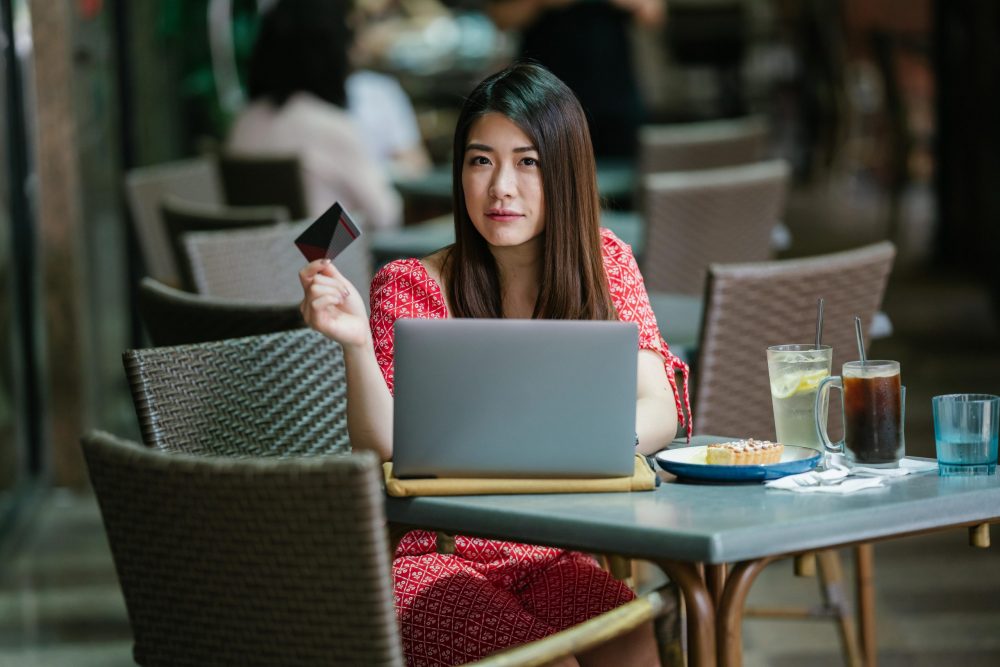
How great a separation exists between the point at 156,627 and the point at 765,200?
Answer: 2729mm

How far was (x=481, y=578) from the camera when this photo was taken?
2.01 meters

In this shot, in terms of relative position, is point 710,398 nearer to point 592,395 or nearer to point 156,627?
point 592,395

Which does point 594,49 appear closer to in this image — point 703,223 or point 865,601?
point 703,223

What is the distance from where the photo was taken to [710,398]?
2.81 meters

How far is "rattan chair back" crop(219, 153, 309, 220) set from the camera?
4.50 meters

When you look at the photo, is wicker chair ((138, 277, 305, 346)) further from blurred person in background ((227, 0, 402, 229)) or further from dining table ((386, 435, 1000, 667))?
blurred person in background ((227, 0, 402, 229))

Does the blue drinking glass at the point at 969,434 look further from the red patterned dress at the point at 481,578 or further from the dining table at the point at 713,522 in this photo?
the red patterned dress at the point at 481,578

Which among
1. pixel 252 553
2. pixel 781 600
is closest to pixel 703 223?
pixel 781 600

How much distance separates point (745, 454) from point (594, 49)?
4288 millimetres

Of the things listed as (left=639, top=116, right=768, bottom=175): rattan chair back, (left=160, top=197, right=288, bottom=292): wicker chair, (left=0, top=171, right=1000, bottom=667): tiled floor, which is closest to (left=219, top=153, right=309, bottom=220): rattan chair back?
(left=160, top=197, right=288, bottom=292): wicker chair

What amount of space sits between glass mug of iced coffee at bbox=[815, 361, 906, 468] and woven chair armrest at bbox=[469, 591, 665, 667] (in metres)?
0.32

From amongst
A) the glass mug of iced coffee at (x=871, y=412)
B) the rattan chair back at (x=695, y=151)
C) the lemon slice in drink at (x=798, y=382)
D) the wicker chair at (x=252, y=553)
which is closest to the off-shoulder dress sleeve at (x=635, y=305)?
the lemon slice in drink at (x=798, y=382)

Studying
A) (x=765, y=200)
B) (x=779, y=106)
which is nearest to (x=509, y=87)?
(x=765, y=200)

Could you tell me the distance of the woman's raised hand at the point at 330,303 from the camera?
1.85 meters
